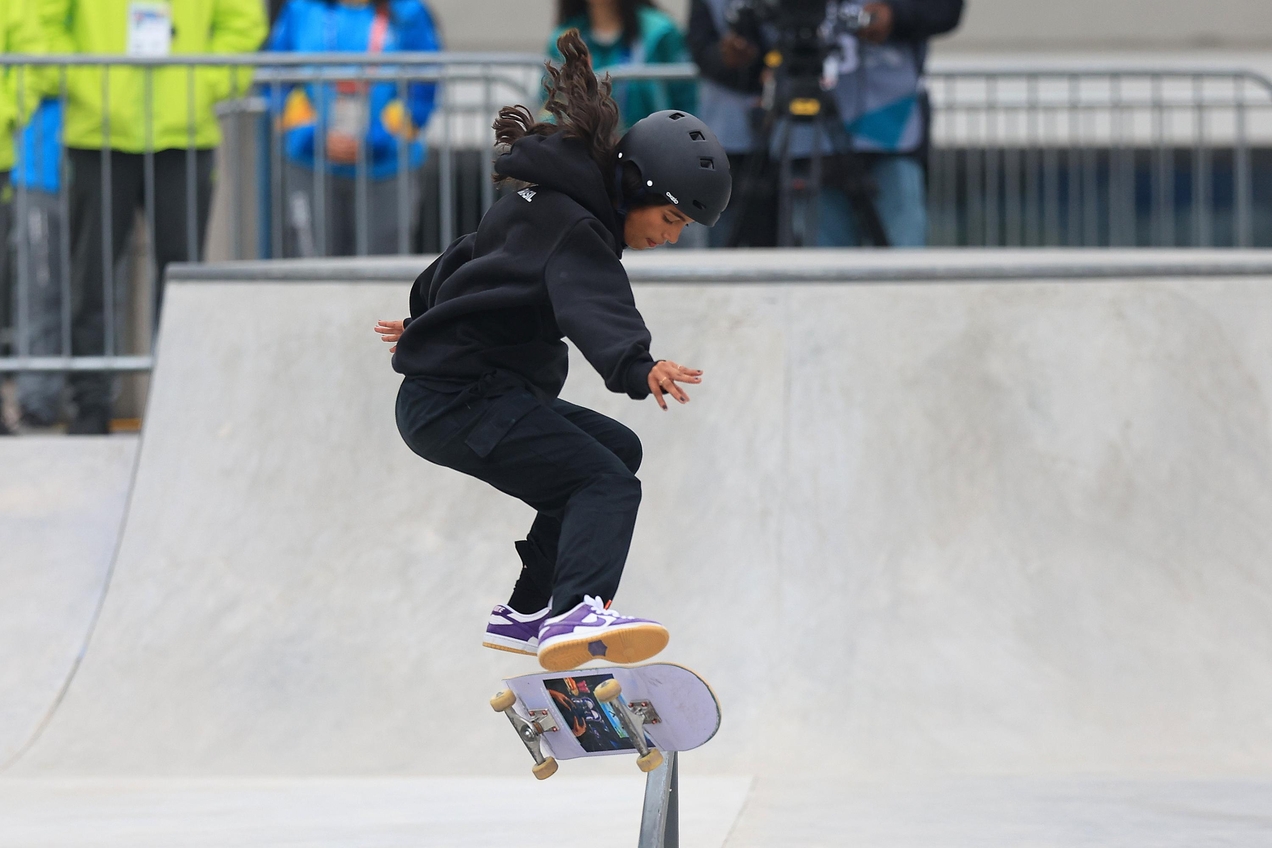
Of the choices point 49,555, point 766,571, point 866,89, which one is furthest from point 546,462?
point 866,89

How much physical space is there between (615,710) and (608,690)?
0.43ft

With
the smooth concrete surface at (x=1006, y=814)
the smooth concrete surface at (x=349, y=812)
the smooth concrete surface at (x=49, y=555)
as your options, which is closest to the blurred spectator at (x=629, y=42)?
the smooth concrete surface at (x=49, y=555)

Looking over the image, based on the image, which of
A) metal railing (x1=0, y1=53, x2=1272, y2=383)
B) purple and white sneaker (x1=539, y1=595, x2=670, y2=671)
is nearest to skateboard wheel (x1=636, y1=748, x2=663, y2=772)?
purple and white sneaker (x1=539, y1=595, x2=670, y2=671)

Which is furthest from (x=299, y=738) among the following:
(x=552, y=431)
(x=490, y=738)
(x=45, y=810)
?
(x=552, y=431)

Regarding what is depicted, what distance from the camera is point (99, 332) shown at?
752 centimetres

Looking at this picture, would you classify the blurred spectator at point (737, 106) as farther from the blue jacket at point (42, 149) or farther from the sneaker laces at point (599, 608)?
→ the sneaker laces at point (599, 608)

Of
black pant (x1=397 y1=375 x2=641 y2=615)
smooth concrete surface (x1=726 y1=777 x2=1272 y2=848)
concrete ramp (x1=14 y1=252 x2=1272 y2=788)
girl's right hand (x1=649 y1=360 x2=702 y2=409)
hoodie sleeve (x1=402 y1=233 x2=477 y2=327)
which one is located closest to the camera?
girl's right hand (x1=649 y1=360 x2=702 y2=409)

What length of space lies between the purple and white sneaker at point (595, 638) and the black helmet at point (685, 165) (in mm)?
860

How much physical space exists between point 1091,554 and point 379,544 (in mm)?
2739

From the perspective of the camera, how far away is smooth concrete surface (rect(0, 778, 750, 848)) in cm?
407

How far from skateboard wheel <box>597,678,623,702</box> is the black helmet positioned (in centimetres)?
97

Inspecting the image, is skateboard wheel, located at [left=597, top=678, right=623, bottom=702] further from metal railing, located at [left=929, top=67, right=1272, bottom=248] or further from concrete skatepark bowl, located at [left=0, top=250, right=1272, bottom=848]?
metal railing, located at [left=929, top=67, right=1272, bottom=248]

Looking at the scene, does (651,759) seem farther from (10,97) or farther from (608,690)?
(10,97)

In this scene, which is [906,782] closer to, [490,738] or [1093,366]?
[490,738]
